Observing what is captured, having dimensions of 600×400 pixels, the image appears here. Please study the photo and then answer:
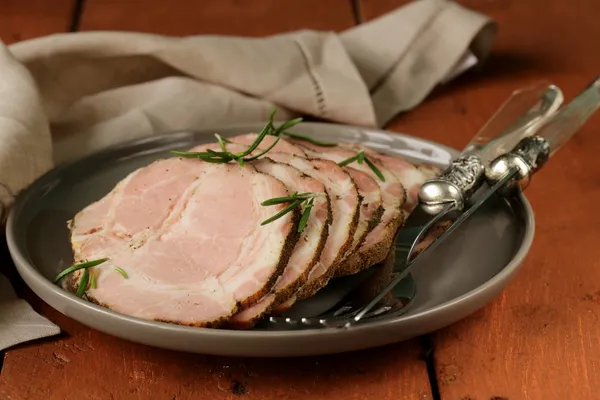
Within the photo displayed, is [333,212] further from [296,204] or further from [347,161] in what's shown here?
[347,161]

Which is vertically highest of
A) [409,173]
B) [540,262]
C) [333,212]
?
[333,212]

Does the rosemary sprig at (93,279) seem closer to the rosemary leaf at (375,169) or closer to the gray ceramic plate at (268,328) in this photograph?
the gray ceramic plate at (268,328)

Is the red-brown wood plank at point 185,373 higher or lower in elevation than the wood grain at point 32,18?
higher

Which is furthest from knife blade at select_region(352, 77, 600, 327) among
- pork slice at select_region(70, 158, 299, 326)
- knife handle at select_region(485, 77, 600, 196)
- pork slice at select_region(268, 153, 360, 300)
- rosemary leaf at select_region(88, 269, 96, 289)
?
rosemary leaf at select_region(88, 269, 96, 289)

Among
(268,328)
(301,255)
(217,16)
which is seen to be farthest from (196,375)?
(217,16)

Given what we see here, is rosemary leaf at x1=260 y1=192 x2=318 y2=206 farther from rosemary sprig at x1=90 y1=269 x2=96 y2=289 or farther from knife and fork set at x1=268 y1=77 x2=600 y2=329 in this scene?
rosemary sprig at x1=90 y1=269 x2=96 y2=289

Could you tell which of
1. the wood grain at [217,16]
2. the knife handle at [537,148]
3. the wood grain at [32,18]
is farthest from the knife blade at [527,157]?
the wood grain at [32,18]
